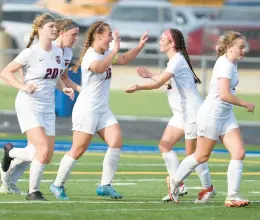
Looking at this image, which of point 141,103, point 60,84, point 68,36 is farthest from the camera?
point 141,103

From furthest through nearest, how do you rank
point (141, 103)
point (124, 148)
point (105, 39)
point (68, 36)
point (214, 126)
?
point (141, 103), point (124, 148), point (68, 36), point (105, 39), point (214, 126)

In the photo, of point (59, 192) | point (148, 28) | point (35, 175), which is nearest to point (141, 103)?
point (148, 28)

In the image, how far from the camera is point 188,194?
1472cm

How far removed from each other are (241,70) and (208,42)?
5.96 meters

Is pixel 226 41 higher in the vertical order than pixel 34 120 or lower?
higher

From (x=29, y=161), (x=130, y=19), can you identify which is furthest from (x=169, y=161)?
(x=130, y=19)

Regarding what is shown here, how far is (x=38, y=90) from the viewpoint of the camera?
13680 mm

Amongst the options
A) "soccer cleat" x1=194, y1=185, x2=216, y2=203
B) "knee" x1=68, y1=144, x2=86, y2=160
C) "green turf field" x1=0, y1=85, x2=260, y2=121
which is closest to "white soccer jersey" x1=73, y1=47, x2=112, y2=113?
"knee" x1=68, y1=144, x2=86, y2=160

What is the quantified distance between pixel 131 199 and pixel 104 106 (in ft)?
3.57

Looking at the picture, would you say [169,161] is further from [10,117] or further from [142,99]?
[142,99]

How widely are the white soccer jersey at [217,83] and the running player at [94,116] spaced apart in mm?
1201

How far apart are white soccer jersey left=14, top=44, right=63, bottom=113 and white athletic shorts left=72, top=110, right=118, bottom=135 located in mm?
349

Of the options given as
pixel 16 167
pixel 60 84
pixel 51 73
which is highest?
pixel 51 73

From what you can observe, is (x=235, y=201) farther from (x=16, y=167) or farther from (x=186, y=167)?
(x=16, y=167)
